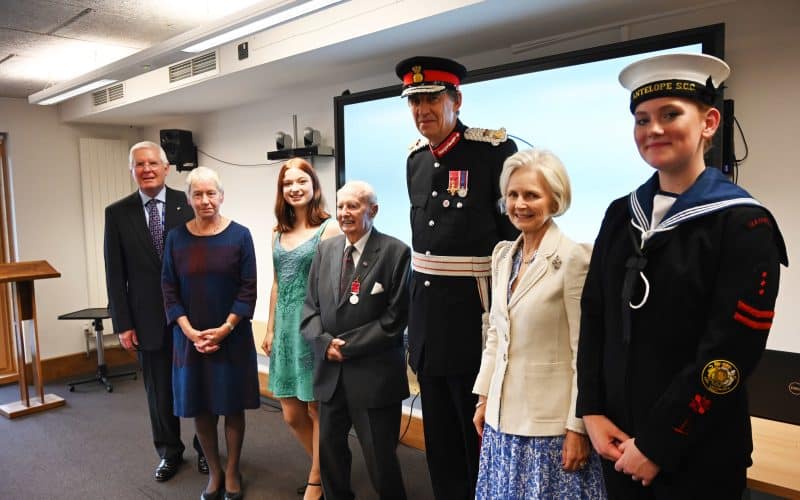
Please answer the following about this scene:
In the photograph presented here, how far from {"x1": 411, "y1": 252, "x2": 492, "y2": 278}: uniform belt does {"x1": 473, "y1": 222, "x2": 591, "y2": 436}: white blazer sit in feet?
0.95

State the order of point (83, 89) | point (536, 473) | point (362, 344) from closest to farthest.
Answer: point (536, 473)
point (362, 344)
point (83, 89)

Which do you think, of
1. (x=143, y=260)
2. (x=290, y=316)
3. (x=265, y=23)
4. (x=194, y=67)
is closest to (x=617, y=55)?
(x=265, y=23)

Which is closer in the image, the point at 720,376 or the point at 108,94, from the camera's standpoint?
the point at 720,376

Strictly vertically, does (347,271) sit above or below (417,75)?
below

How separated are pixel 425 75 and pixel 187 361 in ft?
5.38

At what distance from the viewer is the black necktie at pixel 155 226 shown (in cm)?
291

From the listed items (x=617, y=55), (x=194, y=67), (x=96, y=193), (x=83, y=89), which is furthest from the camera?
(x=96, y=193)

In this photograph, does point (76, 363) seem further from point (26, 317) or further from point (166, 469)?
point (166, 469)

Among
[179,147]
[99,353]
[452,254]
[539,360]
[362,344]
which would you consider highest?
[179,147]

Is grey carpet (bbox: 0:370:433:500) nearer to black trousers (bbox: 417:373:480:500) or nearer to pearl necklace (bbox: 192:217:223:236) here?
black trousers (bbox: 417:373:480:500)

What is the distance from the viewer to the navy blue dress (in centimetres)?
248

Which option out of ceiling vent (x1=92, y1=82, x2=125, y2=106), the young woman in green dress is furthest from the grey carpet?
ceiling vent (x1=92, y1=82, x2=125, y2=106)

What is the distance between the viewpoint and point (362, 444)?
2.29m

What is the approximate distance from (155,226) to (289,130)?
1.66 metres
